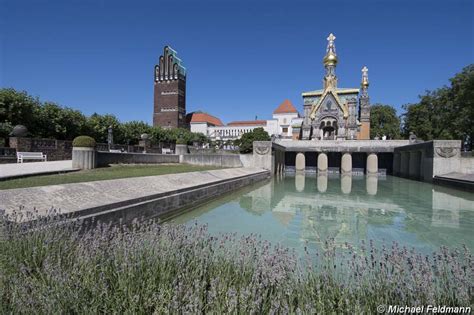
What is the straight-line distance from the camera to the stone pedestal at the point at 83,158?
1491 cm

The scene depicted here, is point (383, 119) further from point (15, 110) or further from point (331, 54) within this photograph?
point (15, 110)

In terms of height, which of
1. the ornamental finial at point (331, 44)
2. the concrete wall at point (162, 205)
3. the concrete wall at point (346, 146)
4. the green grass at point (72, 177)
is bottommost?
the concrete wall at point (162, 205)

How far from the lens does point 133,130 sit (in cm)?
4378

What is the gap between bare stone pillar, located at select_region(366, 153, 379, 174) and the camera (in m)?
36.8

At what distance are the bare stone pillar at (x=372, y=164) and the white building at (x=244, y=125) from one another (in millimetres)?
47752

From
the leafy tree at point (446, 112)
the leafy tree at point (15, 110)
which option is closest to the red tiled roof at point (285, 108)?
the leafy tree at point (446, 112)

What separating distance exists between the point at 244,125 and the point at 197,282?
99.7 meters

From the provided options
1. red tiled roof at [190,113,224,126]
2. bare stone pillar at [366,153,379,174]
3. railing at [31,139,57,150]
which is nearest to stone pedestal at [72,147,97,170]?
railing at [31,139,57,150]

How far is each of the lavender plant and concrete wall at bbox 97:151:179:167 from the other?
14.5 m

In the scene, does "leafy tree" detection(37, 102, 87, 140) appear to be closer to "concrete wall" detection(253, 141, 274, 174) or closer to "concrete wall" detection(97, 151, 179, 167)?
"concrete wall" detection(97, 151, 179, 167)

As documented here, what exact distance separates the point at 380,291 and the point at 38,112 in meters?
34.1

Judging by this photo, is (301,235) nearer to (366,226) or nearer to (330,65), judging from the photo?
(366,226)

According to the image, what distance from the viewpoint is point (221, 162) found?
28.6 metres

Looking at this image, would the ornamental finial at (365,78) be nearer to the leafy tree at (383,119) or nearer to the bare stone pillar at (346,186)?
the leafy tree at (383,119)
